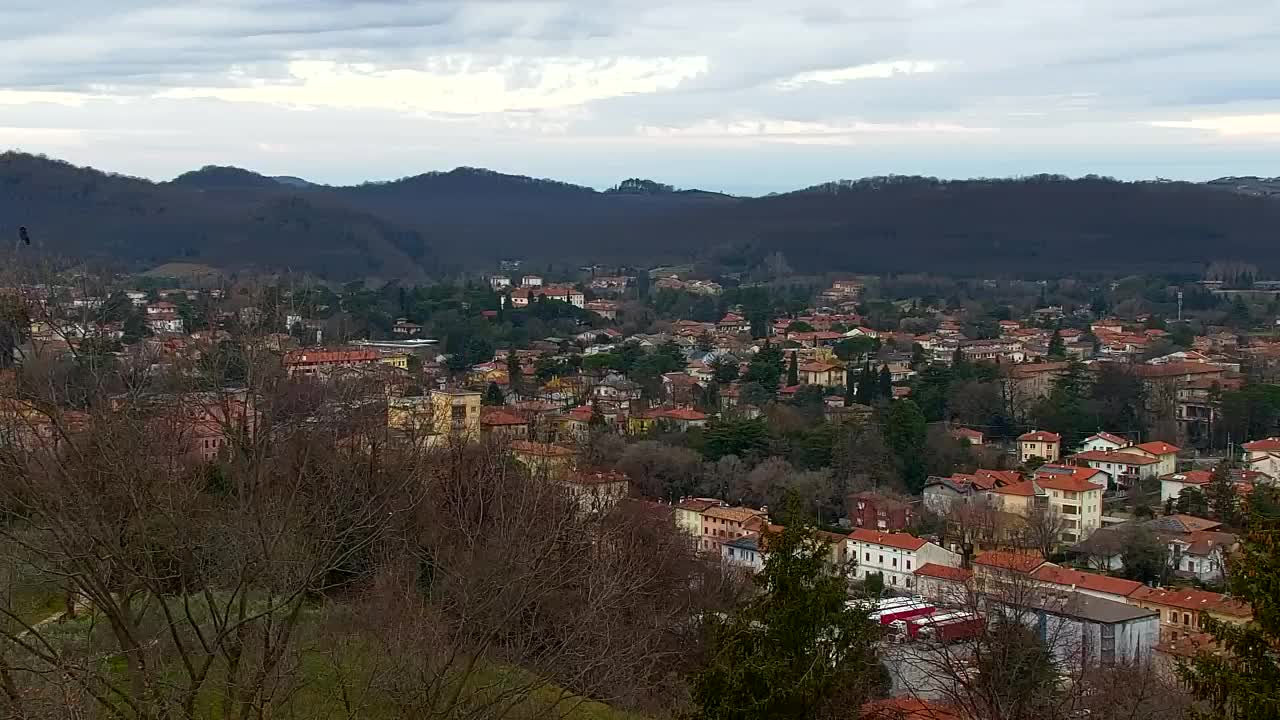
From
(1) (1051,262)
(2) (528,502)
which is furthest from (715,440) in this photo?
(1) (1051,262)

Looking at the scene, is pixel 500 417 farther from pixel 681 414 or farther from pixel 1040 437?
pixel 1040 437

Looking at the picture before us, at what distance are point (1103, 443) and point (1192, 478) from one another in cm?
462

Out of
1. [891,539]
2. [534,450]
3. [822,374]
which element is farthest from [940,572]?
[822,374]

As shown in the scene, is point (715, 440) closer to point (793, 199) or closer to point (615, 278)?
point (615, 278)

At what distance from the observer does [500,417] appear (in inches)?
940

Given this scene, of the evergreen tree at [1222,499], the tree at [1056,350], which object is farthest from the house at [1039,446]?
the tree at [1056,350]

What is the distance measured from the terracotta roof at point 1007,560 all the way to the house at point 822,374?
1859cm

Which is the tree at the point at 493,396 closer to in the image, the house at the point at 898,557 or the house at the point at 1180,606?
the house at the point at 898,557

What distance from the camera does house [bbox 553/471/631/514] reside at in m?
13.3

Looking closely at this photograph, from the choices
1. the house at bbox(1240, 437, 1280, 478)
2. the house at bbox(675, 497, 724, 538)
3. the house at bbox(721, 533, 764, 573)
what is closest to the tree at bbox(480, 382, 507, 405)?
the house at bbox(675, 497, 724, 538)

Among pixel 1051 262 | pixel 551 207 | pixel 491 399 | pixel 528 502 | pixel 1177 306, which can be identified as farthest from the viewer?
pixel 551 207

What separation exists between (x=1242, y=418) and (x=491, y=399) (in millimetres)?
17559

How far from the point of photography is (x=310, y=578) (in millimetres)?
6352

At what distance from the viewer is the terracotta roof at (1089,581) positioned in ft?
56.4
